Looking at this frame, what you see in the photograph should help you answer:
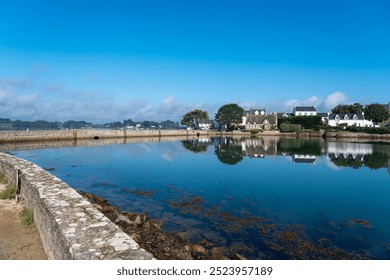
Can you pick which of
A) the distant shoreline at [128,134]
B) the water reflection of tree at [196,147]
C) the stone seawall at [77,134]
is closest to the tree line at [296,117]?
the distant shoreline at [128,134]

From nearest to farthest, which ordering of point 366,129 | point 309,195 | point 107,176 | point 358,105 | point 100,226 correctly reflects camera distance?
point 100,226, point 309,195, point 107,176, point 366,129, point 358,105

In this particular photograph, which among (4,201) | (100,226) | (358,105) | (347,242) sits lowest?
(347,242)

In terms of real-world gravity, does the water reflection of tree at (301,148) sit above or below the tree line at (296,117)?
below

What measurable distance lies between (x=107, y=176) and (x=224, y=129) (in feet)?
329

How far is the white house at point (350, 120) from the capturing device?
104 meters

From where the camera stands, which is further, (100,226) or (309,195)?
(309,195)

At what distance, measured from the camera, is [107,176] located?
72.3 feet

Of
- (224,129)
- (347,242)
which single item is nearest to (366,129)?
(224,129)

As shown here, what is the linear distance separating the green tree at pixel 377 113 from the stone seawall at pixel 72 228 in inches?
4781

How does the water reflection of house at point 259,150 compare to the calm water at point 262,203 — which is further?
the water reflection of house at point 259,150

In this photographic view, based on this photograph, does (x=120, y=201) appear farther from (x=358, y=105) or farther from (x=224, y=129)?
(x=358, y=105)

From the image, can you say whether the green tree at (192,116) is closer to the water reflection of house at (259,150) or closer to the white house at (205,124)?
the white house at (205,124)
